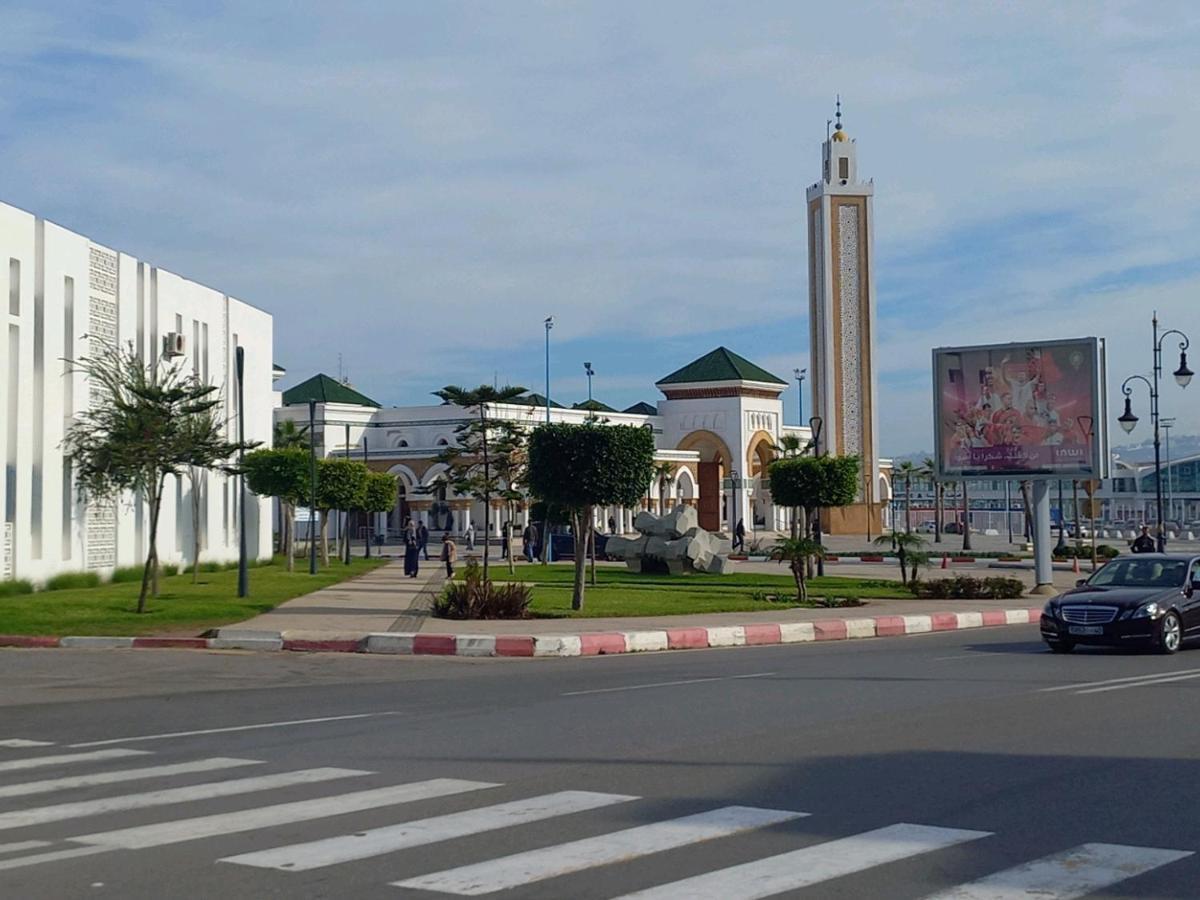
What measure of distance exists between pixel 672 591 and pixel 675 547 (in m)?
9.06

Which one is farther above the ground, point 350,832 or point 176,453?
point 176,453

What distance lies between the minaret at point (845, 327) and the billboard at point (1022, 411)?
175 feet

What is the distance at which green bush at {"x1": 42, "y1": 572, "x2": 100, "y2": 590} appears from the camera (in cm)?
2980

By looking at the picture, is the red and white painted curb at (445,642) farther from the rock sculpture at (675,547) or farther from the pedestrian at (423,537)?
the pedestrian at (423,537)

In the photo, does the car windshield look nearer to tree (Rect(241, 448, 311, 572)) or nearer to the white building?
the white building

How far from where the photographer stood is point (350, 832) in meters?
7.39

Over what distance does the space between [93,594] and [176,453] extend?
15.8 ft

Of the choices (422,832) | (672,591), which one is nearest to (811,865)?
(422,832)

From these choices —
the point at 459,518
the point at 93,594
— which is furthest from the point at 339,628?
the point at 459,518

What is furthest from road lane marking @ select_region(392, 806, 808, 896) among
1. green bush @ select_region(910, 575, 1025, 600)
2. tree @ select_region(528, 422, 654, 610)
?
green bush @ select_region(910, 575, 1025, 600)

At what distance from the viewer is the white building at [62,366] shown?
93.5ft

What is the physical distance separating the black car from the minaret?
6940 centimetres

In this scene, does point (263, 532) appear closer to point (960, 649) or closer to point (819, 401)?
point (960, 649)

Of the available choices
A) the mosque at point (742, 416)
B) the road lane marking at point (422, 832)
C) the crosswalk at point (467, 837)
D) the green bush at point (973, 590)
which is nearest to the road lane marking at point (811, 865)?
the crosswalk at point (467, 837)
